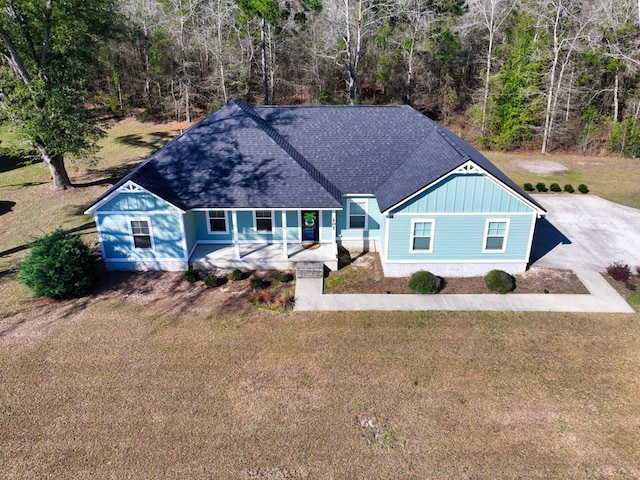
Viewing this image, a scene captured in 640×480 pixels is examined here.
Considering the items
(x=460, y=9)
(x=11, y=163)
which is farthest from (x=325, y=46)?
(x=11, y=163)

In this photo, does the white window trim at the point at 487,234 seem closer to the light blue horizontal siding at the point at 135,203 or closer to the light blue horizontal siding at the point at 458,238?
the light blue horizontal siding at the point at 458,238

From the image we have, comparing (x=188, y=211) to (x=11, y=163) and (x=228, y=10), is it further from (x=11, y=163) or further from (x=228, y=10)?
(x=228, y=10)

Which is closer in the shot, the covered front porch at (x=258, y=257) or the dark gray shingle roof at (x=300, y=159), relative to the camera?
the dark gray shingle roof at (x=300, y=159)

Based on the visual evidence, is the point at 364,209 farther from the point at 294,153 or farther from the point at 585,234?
the point at 585,234

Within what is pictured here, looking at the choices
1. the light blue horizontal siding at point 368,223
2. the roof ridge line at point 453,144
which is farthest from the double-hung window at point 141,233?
the roof ridge line at point 453,144

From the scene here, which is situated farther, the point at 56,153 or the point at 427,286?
the point at 56,153

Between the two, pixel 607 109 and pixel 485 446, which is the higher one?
pixel 607 109
